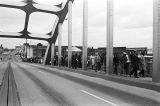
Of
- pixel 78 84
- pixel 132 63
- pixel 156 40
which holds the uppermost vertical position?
pixel 156 40

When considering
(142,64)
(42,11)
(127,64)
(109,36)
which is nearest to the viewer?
(142,64)

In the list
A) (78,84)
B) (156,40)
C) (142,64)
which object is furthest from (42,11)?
(156,40)

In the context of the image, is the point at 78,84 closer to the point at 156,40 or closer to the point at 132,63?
the point at 132,63

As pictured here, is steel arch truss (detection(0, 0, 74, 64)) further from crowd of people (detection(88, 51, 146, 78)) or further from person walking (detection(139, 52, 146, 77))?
person walking (detection(139, 52, 146, 77))

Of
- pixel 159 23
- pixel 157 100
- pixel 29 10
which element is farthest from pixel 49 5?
pixel 157 100

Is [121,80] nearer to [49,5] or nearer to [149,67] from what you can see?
[149,67]

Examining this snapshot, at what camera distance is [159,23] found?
16641 millimetres

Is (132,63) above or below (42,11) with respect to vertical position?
below

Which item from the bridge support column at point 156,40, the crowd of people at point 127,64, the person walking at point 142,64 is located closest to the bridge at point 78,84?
the bridge support column at point 156,40

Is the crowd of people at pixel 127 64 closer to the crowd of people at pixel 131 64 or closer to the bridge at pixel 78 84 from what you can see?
the crowd of people at pixel 131 64

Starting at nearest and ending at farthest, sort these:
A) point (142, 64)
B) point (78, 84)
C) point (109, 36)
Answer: point (78, 84)
point (142, 64)
point (109, 36)

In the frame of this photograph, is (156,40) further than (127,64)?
No

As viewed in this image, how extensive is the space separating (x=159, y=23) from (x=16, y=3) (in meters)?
38.7

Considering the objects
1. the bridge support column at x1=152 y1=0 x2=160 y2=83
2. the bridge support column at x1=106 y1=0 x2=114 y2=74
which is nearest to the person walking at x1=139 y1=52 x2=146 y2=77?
the bridge support column at x1=152 y1=0 x2=160 y2=83
